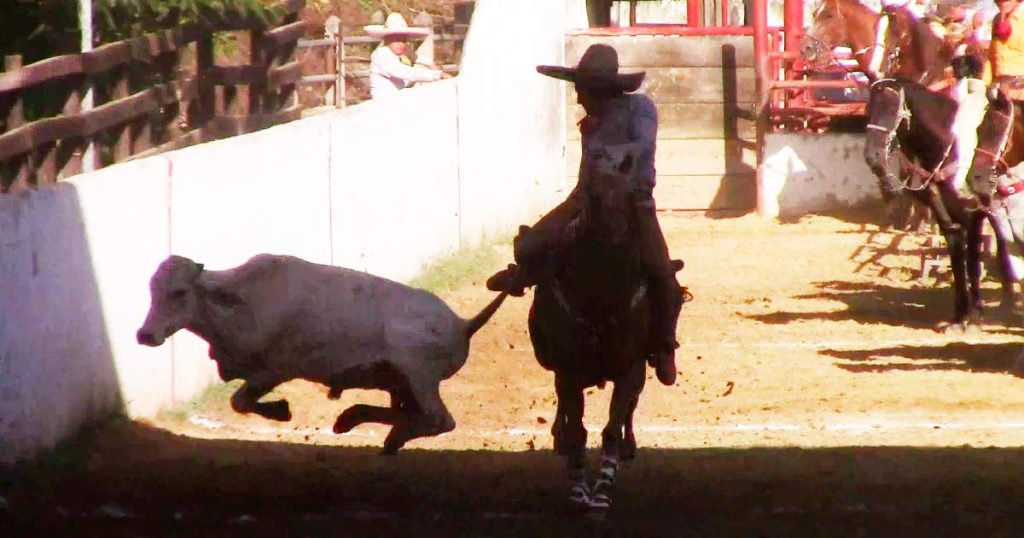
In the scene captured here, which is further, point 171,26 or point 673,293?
point 171,26

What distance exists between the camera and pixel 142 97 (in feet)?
53.0

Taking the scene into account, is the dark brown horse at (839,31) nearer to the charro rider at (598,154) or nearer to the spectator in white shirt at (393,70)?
the spectator in white shirt at (393,70)

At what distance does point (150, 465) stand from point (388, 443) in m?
1.21

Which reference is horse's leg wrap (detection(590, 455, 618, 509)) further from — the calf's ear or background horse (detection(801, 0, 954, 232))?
background horse (detection(801, 0, 954, 232))

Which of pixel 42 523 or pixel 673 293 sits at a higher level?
pixel 673 293

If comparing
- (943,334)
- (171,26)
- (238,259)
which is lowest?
(943,334)

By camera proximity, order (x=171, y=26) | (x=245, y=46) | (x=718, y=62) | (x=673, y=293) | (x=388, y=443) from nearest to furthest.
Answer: (x=673, y=293), (x=388, y=443), (x=171, y=26), (x=245, y=46), (x=718, y=62)

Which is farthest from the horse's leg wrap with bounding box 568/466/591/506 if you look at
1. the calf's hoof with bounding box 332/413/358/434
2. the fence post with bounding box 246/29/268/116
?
the fence post with bounding box 246/29/268/116

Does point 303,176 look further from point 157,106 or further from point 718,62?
point 718,62

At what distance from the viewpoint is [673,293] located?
8.89 m

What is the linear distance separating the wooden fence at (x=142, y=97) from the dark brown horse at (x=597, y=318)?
188 inches

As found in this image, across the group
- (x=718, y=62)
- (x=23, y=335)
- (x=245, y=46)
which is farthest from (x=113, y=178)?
(x=718, y=62)

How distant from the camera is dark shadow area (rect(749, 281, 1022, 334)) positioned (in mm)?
17250

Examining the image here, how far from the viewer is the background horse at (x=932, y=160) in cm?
1602
